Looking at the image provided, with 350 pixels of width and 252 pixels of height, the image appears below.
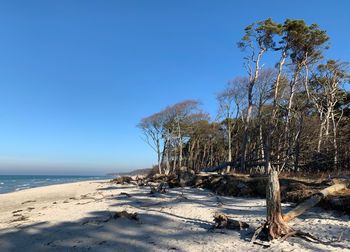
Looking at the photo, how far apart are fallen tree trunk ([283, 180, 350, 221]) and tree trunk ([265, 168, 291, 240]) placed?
0.50m

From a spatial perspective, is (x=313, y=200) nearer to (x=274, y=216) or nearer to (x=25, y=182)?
(x=274, y=216)

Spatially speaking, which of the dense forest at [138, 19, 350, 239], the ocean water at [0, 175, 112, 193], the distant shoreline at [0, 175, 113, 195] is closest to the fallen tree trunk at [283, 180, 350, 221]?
the dense forest at [138, 19, 350, 239]

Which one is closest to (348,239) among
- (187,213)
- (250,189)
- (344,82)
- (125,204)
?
(187,213)

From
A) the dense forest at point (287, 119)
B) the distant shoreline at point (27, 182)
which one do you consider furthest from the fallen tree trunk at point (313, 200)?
the distant shoreline at point (27, 182)

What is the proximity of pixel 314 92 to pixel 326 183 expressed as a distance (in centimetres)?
2043

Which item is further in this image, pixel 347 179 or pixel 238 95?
pixel 238 95

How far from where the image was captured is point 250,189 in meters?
13.3

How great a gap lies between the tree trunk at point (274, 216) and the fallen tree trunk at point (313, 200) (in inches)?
19.7

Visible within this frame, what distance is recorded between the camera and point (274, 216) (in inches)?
280

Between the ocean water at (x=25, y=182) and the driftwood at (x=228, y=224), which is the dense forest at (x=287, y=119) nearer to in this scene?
the driftwood at (x=228, y=224)

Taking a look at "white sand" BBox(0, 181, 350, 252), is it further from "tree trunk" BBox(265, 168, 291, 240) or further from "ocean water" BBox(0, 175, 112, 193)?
"ocean water" BBox(0, 175, 112, 193)

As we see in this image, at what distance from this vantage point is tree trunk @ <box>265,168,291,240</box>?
6906mm

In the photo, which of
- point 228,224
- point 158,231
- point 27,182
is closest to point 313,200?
point 228,224

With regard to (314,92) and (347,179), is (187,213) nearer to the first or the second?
(347,179)
